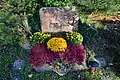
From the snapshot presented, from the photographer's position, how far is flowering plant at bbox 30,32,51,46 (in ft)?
28.3

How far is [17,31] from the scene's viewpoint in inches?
361

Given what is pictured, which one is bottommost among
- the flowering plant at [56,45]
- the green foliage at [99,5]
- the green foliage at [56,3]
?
the flowering plant at [56,45]

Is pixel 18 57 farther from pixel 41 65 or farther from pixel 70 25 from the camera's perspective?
pixel 70 25

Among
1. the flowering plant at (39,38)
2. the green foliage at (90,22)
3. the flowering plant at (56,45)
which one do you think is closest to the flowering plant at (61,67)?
the flowering plant at (56,45)

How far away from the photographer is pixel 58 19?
29.5ft

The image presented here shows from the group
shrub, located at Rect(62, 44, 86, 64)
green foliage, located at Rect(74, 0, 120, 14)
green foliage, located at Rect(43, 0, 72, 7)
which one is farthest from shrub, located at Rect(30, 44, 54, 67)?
A: green foliage, located at Rect(74, 0, 120, 14)

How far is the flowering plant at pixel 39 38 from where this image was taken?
340 inches

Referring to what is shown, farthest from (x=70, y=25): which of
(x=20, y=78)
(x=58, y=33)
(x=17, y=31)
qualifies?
(x=20, y=78)

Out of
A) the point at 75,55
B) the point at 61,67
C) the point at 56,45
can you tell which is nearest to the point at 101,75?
the point at 75,55

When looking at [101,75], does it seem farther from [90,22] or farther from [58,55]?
[90,22]

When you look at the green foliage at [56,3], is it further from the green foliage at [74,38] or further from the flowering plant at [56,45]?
the flowering plant at [56,45]

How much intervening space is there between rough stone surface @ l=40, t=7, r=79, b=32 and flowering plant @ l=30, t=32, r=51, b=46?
0.42m

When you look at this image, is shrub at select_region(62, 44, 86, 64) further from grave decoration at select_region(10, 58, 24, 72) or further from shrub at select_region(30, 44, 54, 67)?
grave decoration at select_region(10, 58, 24, 72)

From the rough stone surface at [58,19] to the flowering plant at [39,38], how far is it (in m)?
0.42
